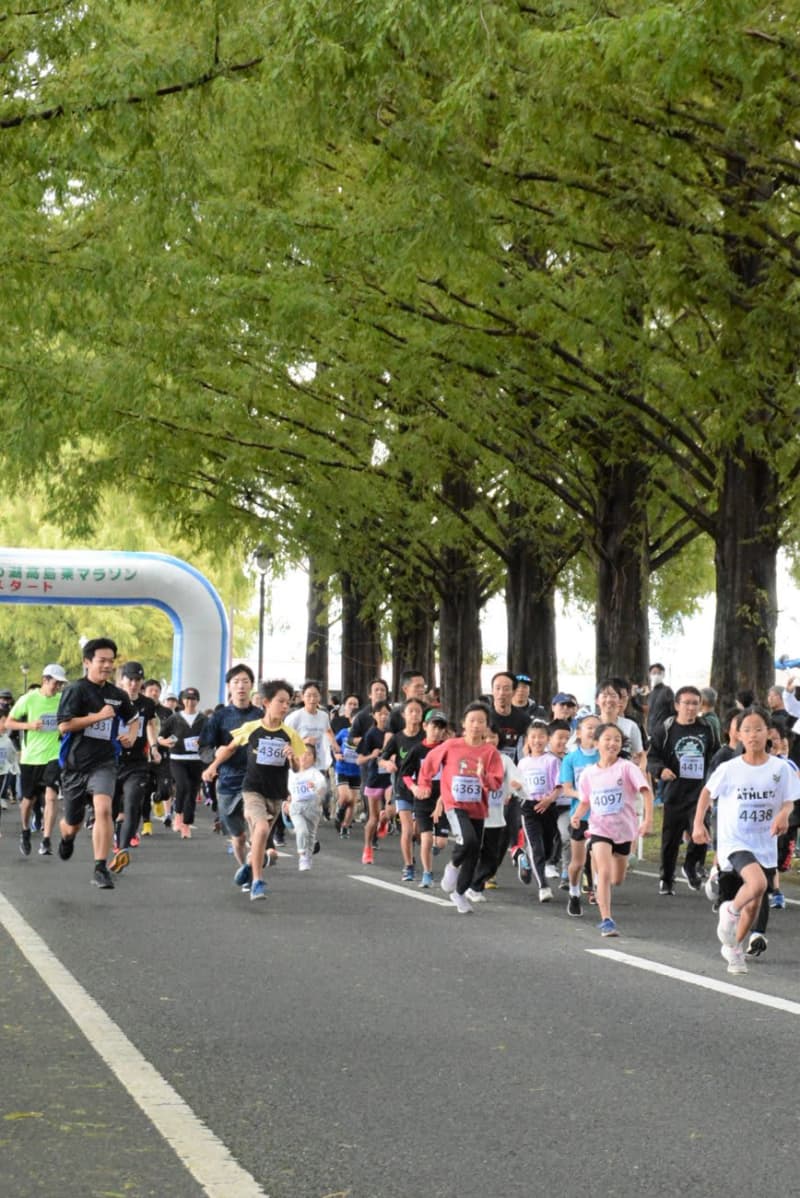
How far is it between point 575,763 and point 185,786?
936cm

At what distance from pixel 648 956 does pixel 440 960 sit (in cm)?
129

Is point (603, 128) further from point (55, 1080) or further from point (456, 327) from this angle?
point (55, 1080)

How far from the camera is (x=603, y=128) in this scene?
49.4 feet

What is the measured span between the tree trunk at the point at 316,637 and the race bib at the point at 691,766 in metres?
25.2

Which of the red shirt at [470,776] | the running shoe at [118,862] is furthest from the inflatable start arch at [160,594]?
the red shirt at [470,776]

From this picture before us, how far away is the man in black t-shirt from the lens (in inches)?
556

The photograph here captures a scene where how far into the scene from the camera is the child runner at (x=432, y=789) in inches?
626

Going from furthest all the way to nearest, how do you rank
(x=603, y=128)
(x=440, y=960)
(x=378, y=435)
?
(x=378, y=435) → (x=603, y=128) → (x=440, y=960)

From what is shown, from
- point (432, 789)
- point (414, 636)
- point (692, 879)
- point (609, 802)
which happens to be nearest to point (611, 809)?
point (609, 802)

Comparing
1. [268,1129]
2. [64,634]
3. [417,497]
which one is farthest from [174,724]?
[64,634]

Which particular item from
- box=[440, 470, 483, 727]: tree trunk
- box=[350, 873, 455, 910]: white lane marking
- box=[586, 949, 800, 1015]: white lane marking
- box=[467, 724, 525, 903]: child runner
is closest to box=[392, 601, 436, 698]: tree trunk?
box=[440, 470, 483, 727]: tree trunk

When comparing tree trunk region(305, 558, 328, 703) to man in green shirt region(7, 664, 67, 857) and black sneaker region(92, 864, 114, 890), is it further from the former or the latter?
black sneaker region(92, 864, 114, 890)

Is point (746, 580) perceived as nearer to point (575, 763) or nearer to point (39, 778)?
point (575, 763)

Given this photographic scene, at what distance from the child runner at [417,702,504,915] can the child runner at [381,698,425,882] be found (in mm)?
2413
